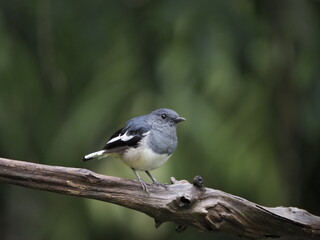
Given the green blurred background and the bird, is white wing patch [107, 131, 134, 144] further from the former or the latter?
the green blurred background

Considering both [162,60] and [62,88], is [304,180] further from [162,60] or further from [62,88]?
[62,88]

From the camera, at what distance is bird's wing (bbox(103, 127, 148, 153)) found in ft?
14.9

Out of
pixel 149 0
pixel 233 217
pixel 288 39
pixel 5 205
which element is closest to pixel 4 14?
pixel 149 0

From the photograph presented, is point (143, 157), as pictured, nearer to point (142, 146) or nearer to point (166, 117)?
point (142, 146)

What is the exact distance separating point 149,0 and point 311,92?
6.03ft

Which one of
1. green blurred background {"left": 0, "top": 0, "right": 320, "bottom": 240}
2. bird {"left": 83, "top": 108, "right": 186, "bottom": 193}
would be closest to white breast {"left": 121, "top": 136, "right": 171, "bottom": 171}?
bird {"left": 83, "top": 108, "right": 186, "bottom": 193}

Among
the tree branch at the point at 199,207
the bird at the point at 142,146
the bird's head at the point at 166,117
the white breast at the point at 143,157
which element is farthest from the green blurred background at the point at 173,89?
the tree branch at the point at 199,207

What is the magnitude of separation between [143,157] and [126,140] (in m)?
0.18

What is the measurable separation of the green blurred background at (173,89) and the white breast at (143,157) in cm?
176

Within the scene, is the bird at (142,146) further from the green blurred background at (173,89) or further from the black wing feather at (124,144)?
the green blurred background at (173,89)

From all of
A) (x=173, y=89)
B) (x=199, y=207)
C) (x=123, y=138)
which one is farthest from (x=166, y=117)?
(x=173, y=89)

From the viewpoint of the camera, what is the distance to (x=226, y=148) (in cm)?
677

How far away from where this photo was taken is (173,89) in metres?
6.62

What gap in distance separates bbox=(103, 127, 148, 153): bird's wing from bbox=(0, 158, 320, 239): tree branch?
0.44 m
